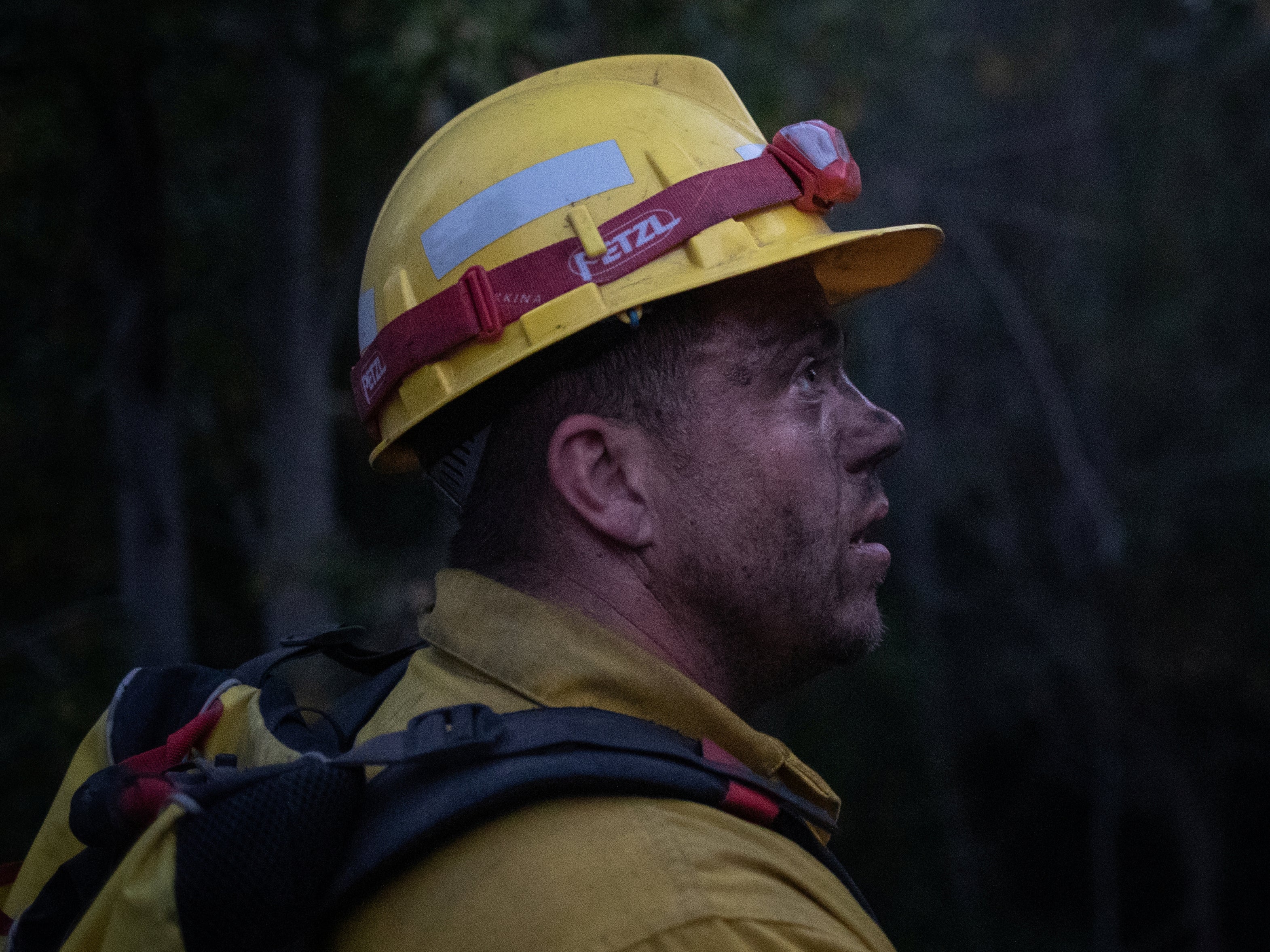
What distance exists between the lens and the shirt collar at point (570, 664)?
4.79 feet

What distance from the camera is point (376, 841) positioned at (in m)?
1.22

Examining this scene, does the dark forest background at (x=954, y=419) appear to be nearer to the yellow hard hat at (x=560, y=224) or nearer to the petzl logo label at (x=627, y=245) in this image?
the yellow hard hat at (x=560, y=224)

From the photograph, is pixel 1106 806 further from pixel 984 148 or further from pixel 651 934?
pixel 651 934

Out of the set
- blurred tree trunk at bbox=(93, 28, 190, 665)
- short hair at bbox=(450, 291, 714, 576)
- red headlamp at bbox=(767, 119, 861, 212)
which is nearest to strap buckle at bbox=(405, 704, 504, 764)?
short hair at bbox=(450, 291, 714, 576)

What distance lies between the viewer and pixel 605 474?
165cm

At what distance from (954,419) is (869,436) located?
9114mm

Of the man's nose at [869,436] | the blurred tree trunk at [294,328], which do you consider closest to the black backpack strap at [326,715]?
the man's nose at [869,436]

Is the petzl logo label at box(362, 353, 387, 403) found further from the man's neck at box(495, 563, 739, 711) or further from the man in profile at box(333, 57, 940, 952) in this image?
the man's neck at box(495, 563, 739, 711)

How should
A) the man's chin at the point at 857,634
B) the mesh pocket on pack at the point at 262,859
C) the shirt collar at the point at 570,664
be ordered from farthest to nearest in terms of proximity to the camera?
the man's chin at the point at 857,634, the shirt collar at the point at 570,664, the mesh pocket on pack at the point at 262,859

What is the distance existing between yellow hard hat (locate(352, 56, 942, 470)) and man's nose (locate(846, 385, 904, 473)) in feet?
0.90

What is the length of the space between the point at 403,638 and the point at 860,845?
18.9 ft

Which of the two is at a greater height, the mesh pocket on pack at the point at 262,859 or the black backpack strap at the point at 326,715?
the black backpack strap at the point at 326,715

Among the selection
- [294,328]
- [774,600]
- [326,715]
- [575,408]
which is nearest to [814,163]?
[575,408]

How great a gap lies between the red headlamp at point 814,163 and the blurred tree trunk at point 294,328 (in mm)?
4056
